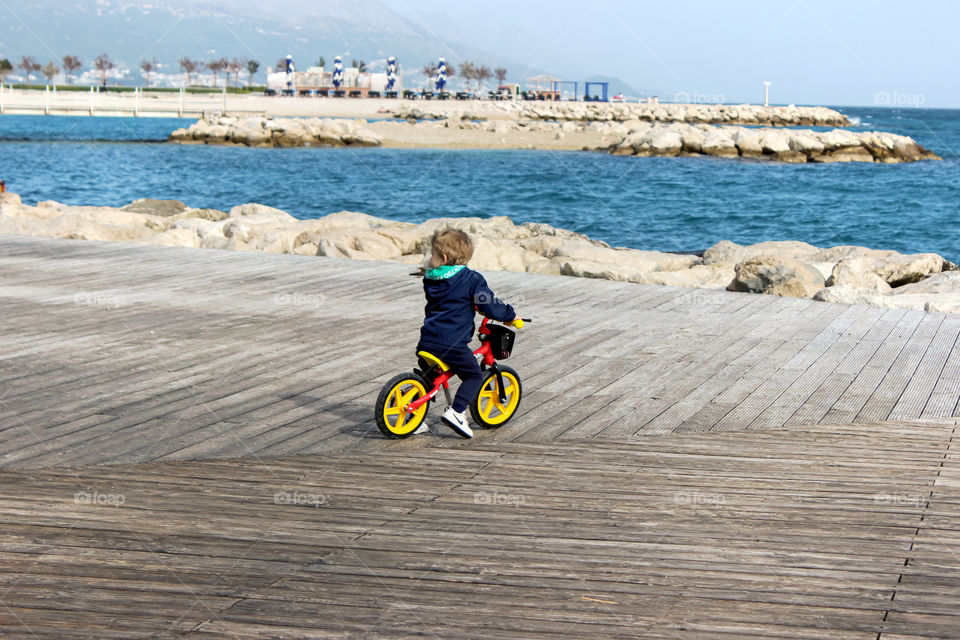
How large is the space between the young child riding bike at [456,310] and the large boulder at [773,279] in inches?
242

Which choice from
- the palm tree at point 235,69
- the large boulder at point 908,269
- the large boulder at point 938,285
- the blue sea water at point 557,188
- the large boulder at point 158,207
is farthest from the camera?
the palm tree at point 235,69

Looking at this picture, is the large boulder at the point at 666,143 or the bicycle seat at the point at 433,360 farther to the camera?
the large boulder at the point at 666,143

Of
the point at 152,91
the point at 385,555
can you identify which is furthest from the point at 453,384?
the point at 152,91

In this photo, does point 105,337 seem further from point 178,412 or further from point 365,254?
point 365,254

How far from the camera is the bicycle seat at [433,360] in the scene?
5145mm

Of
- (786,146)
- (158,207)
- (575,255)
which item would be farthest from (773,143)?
(575,255)

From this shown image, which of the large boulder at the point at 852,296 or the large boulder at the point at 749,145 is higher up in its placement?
the large boulder at the point at 749,145

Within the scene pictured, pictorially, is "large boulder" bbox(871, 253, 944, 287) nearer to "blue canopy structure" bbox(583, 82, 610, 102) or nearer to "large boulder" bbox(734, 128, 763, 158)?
"large boulder" bbox(734, 128, 763, 158)

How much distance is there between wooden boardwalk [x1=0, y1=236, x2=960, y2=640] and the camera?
3.21 m

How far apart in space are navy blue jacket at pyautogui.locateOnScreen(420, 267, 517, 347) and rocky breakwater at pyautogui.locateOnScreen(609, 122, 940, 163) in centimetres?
5218

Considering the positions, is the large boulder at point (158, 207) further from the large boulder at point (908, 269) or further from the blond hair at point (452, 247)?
the blond hair at point (452, 247)

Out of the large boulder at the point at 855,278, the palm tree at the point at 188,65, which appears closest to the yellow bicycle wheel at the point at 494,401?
the large boulder at the point at 855,278

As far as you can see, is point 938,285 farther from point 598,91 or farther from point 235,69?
point 235,69

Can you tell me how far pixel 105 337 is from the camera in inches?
295
